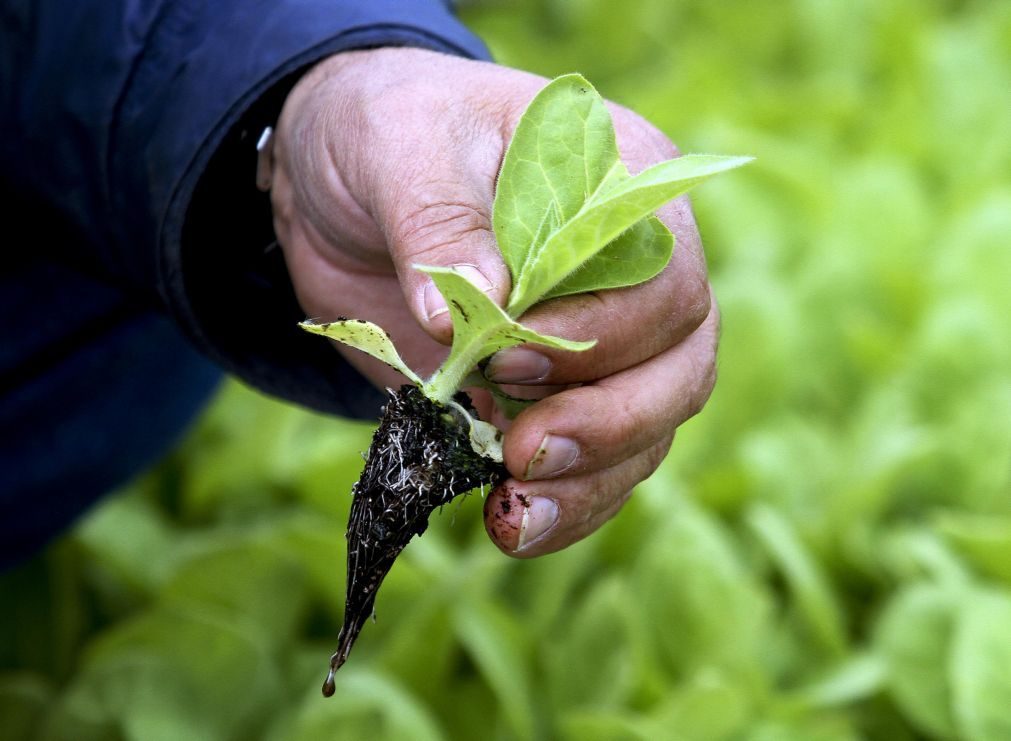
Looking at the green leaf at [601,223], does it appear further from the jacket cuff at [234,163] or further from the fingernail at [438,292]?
the jacket cuff at [234,163]

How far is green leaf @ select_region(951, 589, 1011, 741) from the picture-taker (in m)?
1.26

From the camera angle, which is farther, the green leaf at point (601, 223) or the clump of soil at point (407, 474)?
the clump of soil at point (407, 474)

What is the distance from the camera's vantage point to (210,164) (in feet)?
3.34

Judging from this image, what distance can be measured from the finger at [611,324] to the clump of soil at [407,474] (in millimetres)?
59

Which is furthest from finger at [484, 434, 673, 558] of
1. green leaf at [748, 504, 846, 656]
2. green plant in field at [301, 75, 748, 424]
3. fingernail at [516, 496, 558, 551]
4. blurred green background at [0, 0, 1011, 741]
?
green leaf at [748, 504, 846, 656]

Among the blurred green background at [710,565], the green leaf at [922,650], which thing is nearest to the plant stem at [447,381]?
the blurred green background at [710,565]

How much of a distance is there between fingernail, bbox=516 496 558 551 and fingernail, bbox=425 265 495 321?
0.16m

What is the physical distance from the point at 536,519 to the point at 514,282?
177 mm

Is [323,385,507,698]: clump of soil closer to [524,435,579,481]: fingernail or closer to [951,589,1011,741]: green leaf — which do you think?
[524,435,579,481]: fingernail

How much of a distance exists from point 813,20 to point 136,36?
2.24m

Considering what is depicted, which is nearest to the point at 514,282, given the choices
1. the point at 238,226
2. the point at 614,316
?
the point at 614,316

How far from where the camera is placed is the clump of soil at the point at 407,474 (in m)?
0.82

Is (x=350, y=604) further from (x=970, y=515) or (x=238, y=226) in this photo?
(x=970, y=515)

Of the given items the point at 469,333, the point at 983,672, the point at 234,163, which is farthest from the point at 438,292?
the point at 983,672
